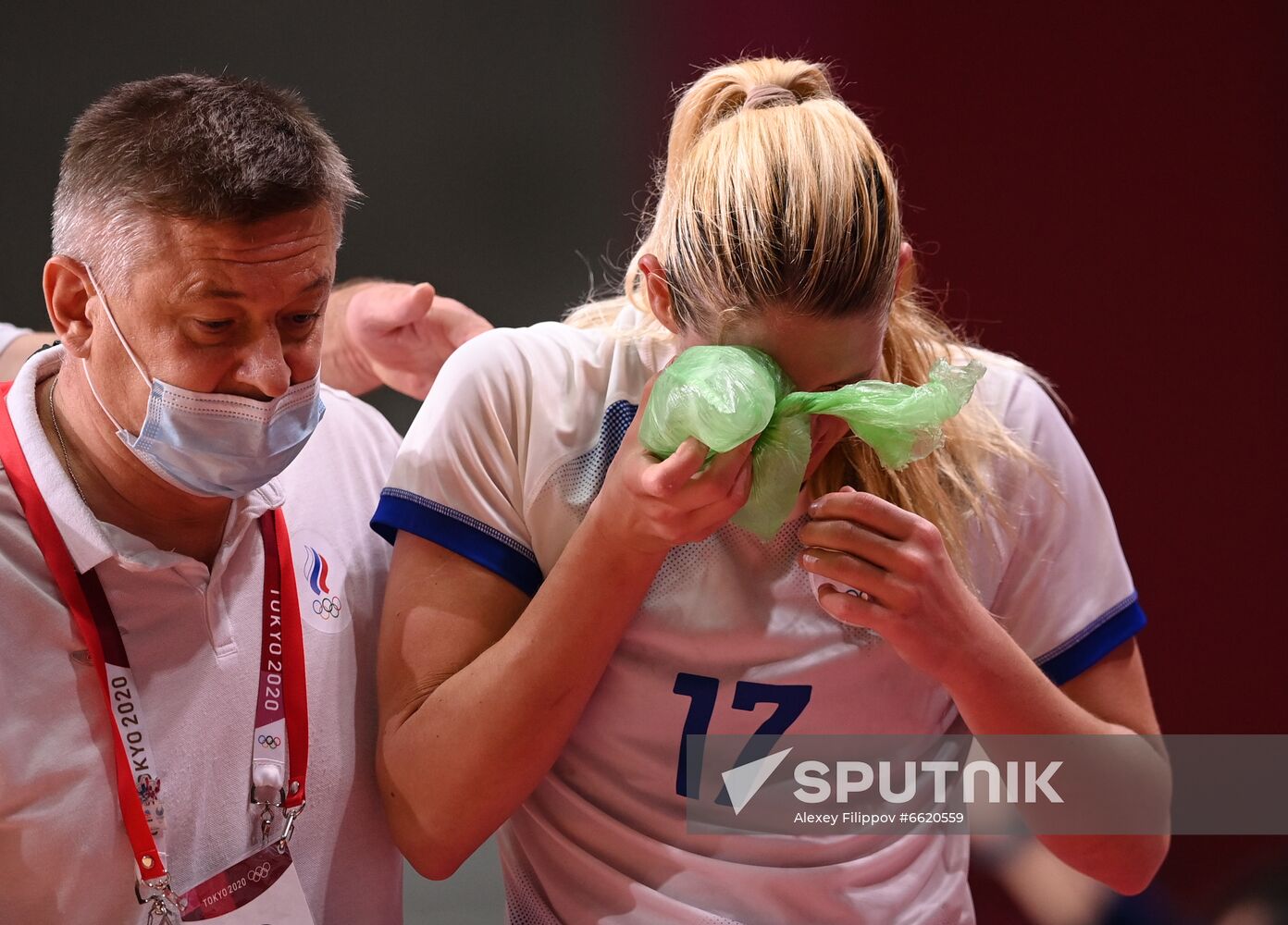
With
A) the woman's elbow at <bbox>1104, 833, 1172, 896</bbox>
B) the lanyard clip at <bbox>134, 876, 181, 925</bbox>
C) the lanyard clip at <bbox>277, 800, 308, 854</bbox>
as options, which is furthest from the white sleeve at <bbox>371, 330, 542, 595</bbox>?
the woman's elbow at <bbox>1104, 833, 1172, 896</bbox>

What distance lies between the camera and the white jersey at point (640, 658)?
153 centimetres

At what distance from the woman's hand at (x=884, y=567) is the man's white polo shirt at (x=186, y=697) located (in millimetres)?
606

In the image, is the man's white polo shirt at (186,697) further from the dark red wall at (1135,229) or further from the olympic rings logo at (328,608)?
the dark red wall at (1135,229)

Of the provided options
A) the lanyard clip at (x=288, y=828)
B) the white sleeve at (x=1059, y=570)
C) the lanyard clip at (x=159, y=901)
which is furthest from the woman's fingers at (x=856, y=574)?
the lanyard clip at (x=159, y=901)

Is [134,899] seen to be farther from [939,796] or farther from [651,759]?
[939,796]

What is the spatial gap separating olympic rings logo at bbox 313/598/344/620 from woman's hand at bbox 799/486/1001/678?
1.95ft

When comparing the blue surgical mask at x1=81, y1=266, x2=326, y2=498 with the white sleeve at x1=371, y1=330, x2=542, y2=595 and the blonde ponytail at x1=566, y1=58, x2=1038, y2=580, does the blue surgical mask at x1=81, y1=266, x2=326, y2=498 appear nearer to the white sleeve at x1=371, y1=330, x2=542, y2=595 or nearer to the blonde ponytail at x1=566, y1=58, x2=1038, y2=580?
the white sleeve at x1=371, y1=330, x2=542, y2=595

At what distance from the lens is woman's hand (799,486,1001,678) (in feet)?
4.52

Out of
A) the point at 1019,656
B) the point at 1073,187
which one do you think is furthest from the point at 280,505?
the point at 1073,187

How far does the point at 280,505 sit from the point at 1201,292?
2.14 m

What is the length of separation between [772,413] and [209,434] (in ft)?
2.00

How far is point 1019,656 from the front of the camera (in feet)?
4.94

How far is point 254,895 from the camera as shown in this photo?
1.42m

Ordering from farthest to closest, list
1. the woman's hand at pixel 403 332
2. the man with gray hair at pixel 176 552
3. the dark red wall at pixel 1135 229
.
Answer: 1. the dark red wall at pixel 1135 229
2. the woman's hand at pixel 403 332
3. the man with gray hair at pixel 176 552
